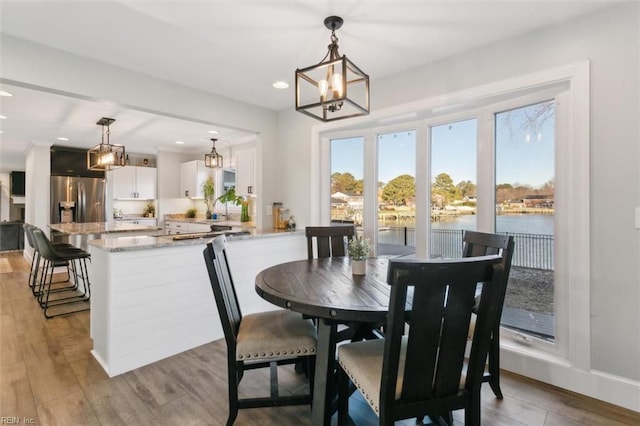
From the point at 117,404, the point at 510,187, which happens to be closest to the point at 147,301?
the point at 117,404

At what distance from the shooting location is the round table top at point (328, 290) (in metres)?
1.42

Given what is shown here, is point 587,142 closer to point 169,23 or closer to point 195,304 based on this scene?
point 169,23

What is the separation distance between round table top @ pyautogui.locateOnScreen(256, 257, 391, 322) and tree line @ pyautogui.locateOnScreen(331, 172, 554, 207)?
1010mm

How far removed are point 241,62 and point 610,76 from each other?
2717mm

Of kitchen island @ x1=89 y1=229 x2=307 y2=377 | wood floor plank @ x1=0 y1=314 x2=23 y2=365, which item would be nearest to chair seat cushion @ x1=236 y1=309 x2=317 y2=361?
kitchen island @ x1=89 y1=229 x2=307 y2=377

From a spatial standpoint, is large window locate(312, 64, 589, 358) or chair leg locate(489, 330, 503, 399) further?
large window locate(312, 64, 589, 358)

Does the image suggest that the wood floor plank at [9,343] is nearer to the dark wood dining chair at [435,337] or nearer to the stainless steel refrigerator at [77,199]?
the dark wood dining chair at [435,337]

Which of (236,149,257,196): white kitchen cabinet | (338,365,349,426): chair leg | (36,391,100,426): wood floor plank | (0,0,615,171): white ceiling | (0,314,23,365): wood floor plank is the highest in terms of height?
(0,0,615,171): white ceiling

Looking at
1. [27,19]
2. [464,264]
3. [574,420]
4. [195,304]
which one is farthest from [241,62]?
[574,420]

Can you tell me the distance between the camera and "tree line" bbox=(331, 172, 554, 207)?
8.05 ft

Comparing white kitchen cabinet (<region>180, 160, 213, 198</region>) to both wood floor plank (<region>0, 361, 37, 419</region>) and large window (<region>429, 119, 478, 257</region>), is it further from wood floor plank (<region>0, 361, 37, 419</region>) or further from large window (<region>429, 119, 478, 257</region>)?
large window (<region>429, 119, 478, 257</region>)

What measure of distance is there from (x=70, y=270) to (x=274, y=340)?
4.86 metres

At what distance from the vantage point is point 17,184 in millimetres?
9242

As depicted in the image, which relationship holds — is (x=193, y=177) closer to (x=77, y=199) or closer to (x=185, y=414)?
(x=77, y=199)
